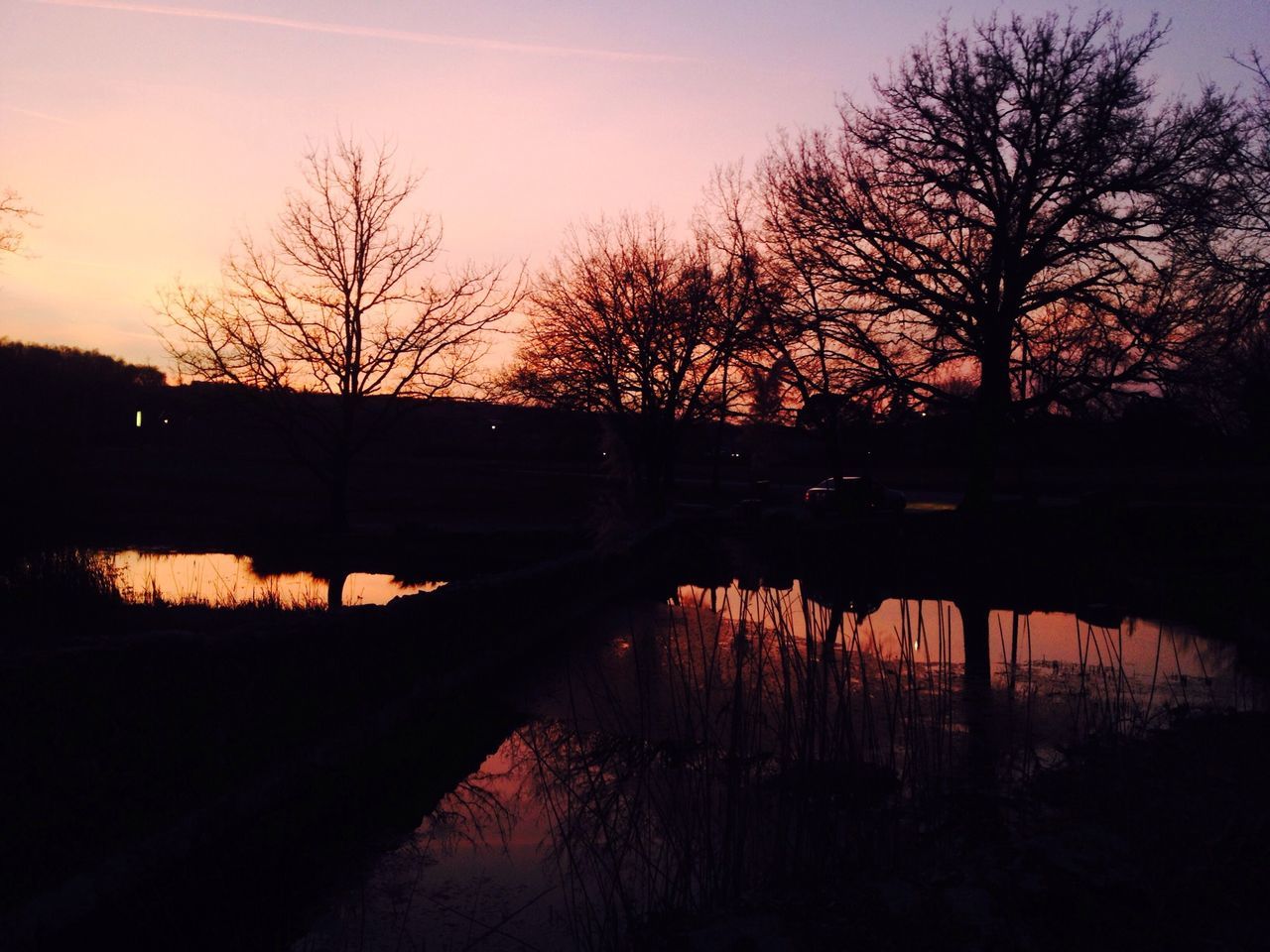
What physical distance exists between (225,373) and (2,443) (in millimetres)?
7344

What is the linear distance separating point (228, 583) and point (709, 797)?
1447 cm

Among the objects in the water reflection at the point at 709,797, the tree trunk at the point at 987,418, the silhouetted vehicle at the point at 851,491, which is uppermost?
the tree trunk at the point at 987,418

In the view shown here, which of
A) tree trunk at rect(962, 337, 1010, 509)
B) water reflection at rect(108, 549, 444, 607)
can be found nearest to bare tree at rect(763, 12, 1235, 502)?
tree trunk at rect(962, 337, 1010, 509)

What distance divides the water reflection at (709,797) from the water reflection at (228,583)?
7.18 m

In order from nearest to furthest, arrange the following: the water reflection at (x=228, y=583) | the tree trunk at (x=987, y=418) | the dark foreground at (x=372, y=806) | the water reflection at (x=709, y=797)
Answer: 1. the dark foreground at (x=372, y=806)
2. the water reflection at (x=709, y=797)
3. the water reflection at (x=228, y=583)
4. the tree trunk at (x=987, y=418)

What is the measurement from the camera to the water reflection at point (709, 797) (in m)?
4.93

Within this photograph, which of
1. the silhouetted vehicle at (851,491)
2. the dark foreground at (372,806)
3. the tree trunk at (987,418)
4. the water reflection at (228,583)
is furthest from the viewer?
the silhouetted vehicle at (851,491)

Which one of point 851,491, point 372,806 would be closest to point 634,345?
point 851,491

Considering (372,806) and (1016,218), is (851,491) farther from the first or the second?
(372,806)

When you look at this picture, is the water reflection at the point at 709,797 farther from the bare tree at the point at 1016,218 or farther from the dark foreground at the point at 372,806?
the bare tree at the point at 1016,218

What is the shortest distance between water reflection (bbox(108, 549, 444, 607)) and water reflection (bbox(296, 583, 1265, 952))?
7.18 m

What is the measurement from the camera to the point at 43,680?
5.98m

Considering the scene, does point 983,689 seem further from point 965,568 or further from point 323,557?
point 323,557

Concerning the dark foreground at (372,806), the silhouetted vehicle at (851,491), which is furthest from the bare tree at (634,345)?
the dark foreground at (372,806)
